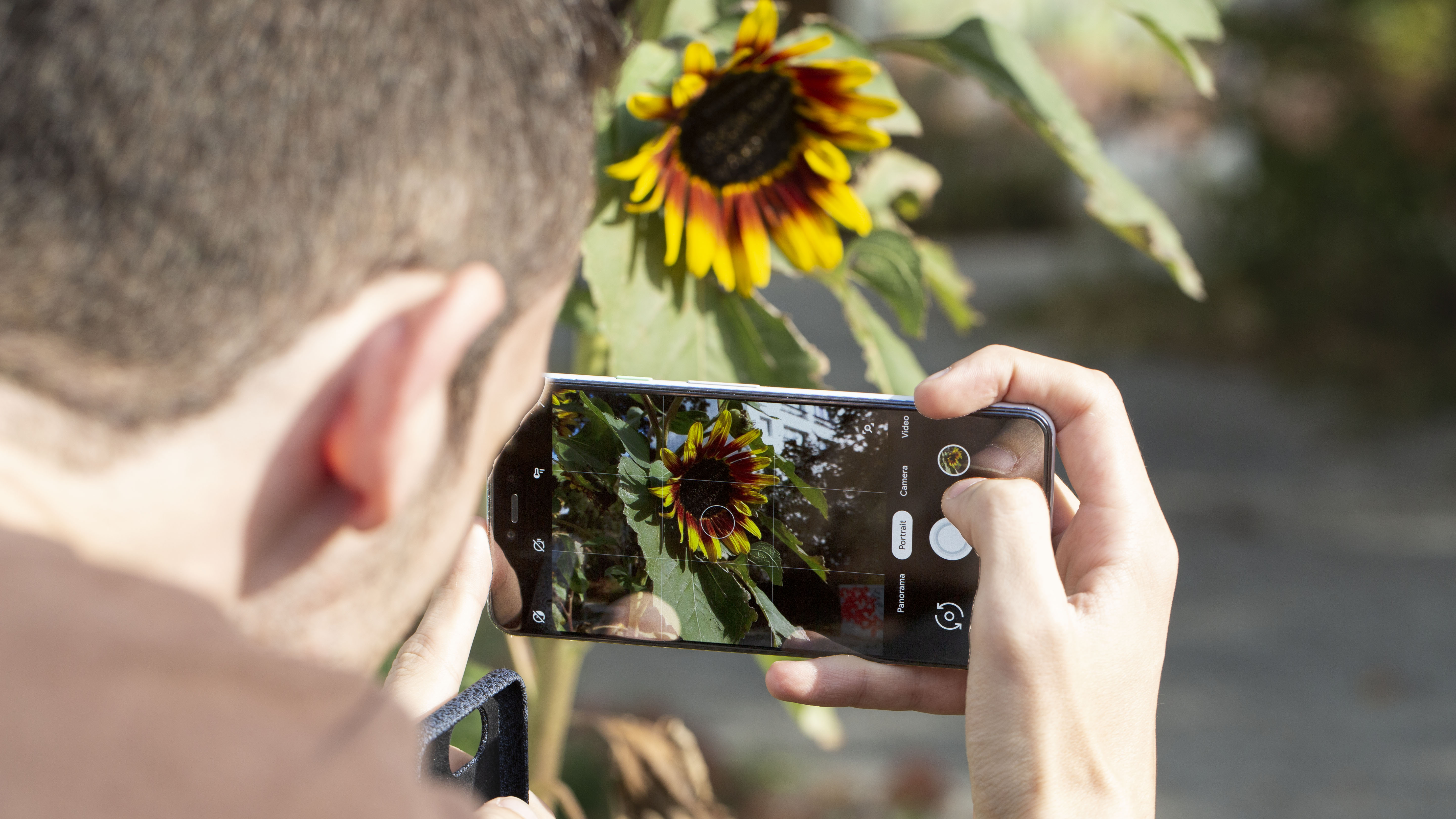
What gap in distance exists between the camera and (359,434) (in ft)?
1.47

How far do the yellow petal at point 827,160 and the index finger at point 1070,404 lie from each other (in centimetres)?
17

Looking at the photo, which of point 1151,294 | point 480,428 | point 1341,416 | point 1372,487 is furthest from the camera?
point 1151,294

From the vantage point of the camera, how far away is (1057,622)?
2.38 ft

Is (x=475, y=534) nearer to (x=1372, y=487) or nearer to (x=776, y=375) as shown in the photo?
(x=776, y=375)

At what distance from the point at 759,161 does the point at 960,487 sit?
0.30m

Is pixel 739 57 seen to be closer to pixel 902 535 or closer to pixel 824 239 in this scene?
pixel 824 239

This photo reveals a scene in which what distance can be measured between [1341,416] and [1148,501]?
149 inches

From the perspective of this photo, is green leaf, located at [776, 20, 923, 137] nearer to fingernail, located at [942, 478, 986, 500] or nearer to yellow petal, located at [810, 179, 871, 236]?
yellow petal, located at [810, 179, 871, 236]

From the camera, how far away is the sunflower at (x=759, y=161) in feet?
2.67

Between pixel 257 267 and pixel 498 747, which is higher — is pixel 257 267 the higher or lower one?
the higher one

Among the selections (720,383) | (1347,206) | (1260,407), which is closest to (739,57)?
(720,383)

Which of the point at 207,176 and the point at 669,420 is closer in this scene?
the point at 207,176

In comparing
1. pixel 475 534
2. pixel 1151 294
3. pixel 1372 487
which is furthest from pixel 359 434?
pixel 1151 294

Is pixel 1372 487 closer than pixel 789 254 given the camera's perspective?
No
